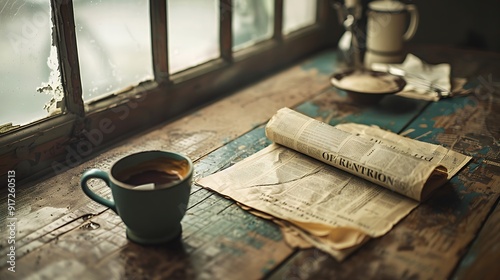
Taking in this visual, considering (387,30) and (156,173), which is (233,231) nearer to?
(156,173)

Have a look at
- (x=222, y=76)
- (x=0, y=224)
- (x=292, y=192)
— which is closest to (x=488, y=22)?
(x=222, y=76)

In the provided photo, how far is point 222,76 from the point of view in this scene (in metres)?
1.53

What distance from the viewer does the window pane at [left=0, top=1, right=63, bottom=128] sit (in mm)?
1012

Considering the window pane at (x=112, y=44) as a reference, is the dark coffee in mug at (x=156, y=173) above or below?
below

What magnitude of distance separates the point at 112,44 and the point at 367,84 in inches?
27.6

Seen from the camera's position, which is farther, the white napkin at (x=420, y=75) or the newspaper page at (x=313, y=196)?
the white napkin at (x=420, y=75)

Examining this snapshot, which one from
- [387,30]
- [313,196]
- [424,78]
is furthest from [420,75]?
[313,196]

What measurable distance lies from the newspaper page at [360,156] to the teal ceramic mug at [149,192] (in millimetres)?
321

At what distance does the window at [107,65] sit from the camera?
1.05 metres

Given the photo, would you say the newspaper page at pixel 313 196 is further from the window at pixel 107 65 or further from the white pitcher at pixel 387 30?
the white pitcher at pixel 387 30

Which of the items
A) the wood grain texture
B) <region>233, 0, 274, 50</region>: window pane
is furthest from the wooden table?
<region>233, 0, 274, 50</region>: window pane

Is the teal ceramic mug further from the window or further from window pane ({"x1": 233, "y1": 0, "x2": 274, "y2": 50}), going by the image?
window pane ({"x1": 233, "y1": 0, "x2": 274, "y2": 50})

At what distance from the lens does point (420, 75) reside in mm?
1619

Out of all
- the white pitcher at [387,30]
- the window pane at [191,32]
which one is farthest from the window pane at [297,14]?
the window pane at [191,32]
